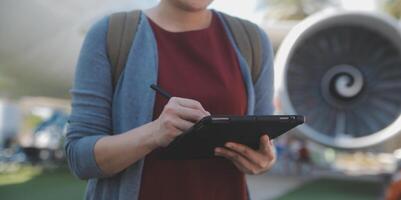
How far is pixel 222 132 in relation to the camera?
78 cm

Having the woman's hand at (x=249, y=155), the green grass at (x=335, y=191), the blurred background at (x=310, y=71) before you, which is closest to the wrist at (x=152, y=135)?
the woman's hand at (x=249, y=155)

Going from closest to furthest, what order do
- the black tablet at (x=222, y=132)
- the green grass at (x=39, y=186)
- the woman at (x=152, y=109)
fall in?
the black tablet at (x=222, y=132), the woman at (x=152, y=109), the green grass at (x=39, y=186)

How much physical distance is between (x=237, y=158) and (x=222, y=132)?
0.11 metres

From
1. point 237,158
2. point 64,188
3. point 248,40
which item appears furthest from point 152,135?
point 64,188

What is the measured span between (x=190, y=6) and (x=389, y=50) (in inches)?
156

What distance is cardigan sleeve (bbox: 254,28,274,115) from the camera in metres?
0.98

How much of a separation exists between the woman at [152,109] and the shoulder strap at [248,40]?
4 cm

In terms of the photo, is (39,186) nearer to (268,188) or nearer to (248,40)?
(268,188)

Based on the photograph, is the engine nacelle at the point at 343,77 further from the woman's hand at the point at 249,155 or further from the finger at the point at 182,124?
the finger at the point at 182,124

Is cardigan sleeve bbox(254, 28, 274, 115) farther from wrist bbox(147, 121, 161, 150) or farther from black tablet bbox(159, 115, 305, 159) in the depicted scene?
wrist bbox(147, 121, 161, 150)

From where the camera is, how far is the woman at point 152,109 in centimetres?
84

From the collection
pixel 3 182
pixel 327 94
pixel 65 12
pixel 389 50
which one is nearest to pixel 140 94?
pixel 327 94

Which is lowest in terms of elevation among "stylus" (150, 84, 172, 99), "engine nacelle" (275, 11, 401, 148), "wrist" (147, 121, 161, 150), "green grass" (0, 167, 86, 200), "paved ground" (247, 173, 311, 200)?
"wrist" (147, 121, 161, 150)

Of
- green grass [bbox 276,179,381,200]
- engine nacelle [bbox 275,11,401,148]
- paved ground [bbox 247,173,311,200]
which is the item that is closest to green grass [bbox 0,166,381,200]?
green grass [bbox 276,179,381,200]
